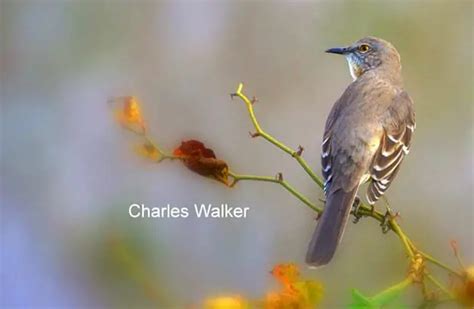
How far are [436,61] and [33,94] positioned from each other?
1.91 m

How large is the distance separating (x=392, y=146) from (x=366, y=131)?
0.12 meters

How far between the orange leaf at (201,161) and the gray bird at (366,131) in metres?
0.67

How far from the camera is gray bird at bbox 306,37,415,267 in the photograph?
2.19 meters

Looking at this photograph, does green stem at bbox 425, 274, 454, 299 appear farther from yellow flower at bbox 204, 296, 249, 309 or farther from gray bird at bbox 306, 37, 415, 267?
gray bird at bbox 306, 37, 415, 267

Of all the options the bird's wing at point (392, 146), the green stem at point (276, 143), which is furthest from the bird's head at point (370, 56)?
the green stem at point (276, 143)

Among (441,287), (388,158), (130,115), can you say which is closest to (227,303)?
(441,287)

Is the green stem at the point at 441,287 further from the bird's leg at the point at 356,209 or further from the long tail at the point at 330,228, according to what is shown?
the bird's leg at the point at 356,209

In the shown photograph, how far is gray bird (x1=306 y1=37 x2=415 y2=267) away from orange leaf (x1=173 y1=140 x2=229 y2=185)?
672 mm

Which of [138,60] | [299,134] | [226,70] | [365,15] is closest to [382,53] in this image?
[299,134]

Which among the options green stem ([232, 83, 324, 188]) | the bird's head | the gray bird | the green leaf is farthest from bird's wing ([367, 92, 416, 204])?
the green leaf

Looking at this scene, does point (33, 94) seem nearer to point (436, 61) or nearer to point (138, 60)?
point (138, 60)

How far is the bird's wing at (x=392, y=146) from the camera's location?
2.21m

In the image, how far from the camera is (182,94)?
3.71m

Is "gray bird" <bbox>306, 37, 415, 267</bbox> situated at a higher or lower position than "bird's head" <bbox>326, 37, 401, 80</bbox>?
lower
